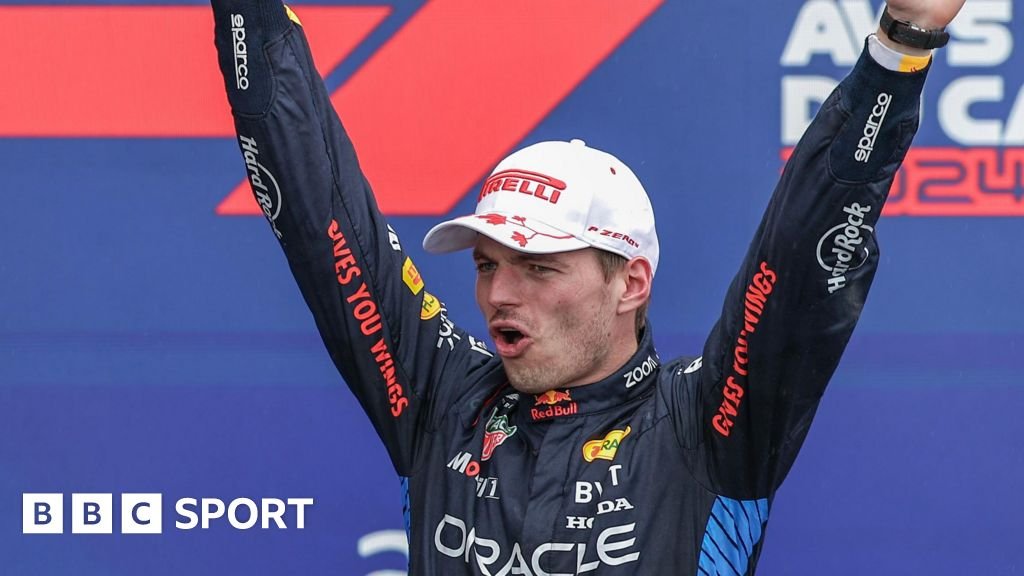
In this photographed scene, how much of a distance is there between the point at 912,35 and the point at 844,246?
21 centimetres

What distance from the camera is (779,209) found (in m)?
1.30

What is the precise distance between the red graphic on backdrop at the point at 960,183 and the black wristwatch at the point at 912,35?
32.2 inches

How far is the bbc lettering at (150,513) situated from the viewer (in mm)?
2021

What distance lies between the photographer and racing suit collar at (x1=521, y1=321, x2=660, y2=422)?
152 centimetres

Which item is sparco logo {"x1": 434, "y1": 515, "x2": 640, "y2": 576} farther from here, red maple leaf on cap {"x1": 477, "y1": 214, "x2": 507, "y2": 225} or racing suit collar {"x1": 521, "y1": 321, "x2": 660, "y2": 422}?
red maple leaf on cap {"x1": 477, "y1": 214, "x2": 507, "y2": 225}

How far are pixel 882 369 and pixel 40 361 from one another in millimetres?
1278

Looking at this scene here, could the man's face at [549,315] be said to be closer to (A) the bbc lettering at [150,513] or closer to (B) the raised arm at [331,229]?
(B) the raised arm at [331,229]

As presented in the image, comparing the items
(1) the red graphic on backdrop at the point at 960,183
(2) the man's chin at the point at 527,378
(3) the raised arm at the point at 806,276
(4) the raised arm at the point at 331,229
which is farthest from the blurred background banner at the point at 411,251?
(3) the raised arm at the point at 806,276

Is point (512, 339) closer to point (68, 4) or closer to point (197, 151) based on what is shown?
point (197, 151)

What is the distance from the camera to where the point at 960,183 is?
79.6 inches

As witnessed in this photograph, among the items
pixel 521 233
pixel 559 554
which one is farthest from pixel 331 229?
pixel 559 554

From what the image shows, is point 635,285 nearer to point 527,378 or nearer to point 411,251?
point 527,378

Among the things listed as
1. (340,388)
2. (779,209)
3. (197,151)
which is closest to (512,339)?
(779,209)

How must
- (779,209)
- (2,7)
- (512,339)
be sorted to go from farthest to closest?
1. (2,7)
2. (512,339)
3. (779,209)
